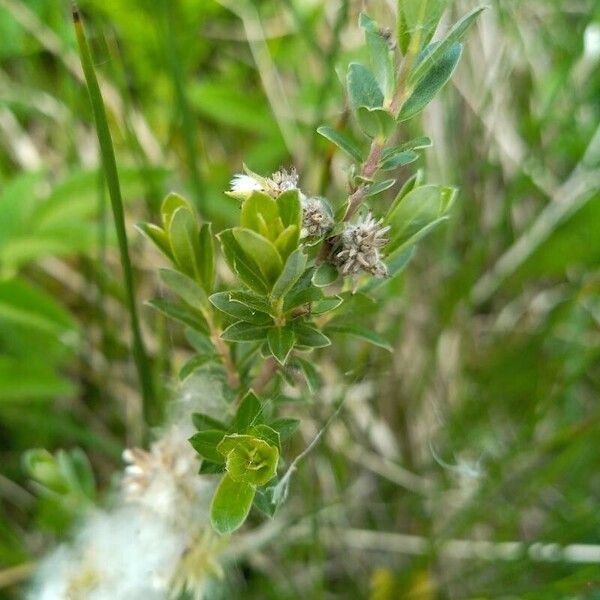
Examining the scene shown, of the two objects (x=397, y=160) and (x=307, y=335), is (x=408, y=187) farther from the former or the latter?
(x=307, y=335)

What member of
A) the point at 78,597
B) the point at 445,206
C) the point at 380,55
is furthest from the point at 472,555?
the point at 380,55

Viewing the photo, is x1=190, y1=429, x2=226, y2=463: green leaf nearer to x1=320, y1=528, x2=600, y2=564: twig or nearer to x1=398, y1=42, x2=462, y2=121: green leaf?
x1=398, y1=42, x2=462, y2=121: green leaf

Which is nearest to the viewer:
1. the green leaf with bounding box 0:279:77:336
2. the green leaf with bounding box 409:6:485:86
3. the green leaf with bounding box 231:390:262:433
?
the green leaf with bounding box 409:6:485:86

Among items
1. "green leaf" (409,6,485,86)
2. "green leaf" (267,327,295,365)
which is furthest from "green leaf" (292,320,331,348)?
"green leaf" (409,6,485,86)

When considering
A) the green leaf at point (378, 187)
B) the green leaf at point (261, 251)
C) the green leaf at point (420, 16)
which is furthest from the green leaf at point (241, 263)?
the green leaf at point (420, 16)

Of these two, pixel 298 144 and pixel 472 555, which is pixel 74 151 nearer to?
pixel 298 144
